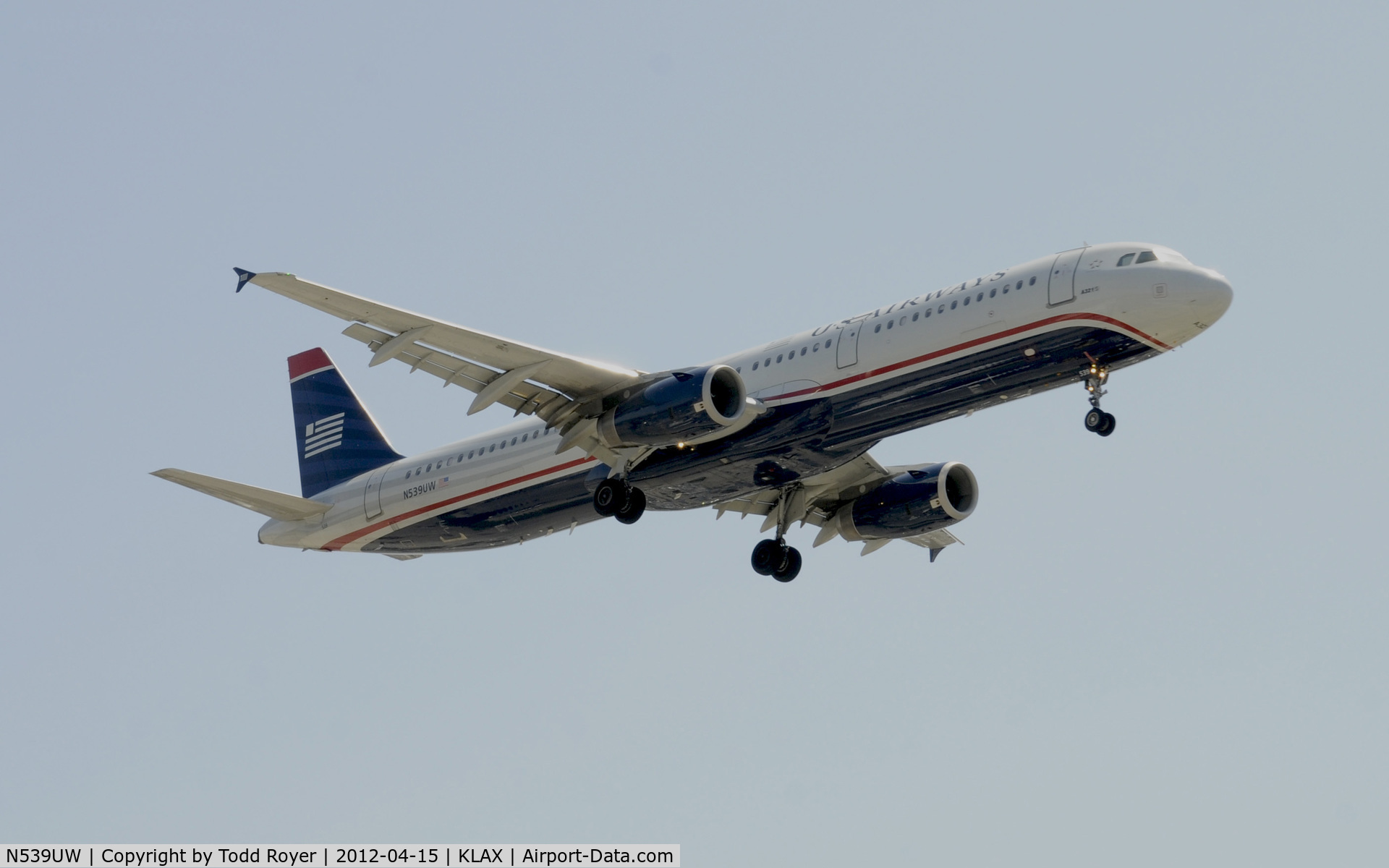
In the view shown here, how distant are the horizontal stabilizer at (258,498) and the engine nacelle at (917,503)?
1415 cm

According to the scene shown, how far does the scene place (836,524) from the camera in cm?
4259

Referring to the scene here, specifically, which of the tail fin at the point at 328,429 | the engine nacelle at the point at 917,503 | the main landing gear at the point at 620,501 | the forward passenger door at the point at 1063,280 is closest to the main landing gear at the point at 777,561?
the engine nacelle at the point at 917,503

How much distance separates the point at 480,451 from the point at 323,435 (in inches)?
301

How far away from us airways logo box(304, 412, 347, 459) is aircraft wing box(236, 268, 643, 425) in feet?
34.2

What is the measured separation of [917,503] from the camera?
135ft

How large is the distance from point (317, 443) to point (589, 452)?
12121 millimetres

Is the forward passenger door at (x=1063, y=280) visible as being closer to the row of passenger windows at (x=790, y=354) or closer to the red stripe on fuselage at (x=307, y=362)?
the row of passenger windows at (x=790, y=354)

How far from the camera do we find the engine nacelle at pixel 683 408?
34.2 metres

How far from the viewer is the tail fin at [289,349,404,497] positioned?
4509cm

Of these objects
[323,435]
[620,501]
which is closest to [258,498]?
[323,435]

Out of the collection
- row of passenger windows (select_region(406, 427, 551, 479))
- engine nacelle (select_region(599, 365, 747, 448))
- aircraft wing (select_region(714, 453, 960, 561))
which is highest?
row of passenger windows (select_region(406, 427, 551, 479))

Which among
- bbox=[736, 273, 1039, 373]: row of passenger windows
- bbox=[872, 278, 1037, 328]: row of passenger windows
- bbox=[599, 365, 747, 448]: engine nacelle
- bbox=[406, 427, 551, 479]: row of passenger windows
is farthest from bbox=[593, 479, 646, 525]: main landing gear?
bbox=[872, 278, 1037, 328]: row of passenger windows

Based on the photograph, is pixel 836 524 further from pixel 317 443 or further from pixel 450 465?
pixel 317 443

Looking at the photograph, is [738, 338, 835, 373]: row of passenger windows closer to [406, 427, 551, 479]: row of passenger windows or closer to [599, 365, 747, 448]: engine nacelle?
[599, 365, 747, 448]: engine nacelle
